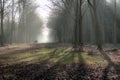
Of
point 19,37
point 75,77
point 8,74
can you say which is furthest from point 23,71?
point 19,37

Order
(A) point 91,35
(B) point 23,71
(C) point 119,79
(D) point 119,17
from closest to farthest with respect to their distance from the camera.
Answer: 1. (C) point 119,79
2. (B) point 23,71
3. (D) point 119,17
4. (A) point 91,35

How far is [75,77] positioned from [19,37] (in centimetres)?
6217

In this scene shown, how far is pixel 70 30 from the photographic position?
5675 cm

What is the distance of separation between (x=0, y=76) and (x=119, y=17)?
143 feet

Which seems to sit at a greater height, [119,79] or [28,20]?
[28,20]

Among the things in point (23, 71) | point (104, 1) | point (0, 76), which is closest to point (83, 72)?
point (23, 71)

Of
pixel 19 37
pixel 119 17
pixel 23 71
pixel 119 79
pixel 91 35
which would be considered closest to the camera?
pixel 119 79

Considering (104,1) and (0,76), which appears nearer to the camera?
(0,76)

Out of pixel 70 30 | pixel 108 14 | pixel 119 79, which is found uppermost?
pixel 108 14

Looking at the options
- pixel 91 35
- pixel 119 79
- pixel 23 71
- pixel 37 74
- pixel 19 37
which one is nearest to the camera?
pixel 119 79

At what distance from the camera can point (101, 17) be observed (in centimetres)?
5328

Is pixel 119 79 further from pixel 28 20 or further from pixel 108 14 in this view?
pixel 28 20

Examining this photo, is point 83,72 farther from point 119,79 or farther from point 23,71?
point 23,71

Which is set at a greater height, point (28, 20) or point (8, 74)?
point (28, 20)
